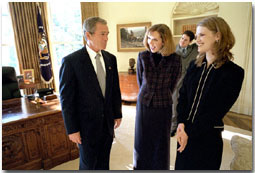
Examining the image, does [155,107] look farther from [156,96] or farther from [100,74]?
[100,74]

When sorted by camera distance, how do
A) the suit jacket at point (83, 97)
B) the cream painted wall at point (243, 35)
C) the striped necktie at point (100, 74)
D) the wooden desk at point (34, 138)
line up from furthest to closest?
the cream painted wall at point (243, 35)
the wooden desk at point (34, 138)
the striped necktie at point (100, 74)
the suit jacket at point (83, 97)

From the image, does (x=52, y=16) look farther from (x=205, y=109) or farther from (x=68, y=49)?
(x=205, y=109)

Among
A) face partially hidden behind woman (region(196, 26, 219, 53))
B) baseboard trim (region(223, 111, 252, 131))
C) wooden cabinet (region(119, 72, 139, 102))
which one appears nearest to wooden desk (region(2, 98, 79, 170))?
face partially hidden behind woman (region(196, 26, 219, 53))

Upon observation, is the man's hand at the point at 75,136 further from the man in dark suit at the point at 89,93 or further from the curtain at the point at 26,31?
the curtain at the point at 26,31

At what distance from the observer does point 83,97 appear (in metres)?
1.43

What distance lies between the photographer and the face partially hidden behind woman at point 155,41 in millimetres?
1643

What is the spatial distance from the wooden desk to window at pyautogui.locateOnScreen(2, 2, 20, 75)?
3446mm

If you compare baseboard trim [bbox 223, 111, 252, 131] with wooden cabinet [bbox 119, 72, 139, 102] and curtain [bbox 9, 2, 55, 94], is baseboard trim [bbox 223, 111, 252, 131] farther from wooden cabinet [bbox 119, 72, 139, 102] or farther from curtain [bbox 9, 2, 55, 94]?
curtain [bbox 9, 2, 55, 94]

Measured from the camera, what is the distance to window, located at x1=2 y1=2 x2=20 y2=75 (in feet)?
16.1

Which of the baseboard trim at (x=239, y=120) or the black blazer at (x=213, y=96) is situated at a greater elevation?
the black blazer at (x=213, y=96)

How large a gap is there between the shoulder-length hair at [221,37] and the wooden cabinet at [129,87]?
359 centimetres

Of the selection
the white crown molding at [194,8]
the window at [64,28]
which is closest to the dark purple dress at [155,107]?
the white crown molding at [194,8]

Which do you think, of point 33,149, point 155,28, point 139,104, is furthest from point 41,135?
point 155,28

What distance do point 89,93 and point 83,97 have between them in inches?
2.4
